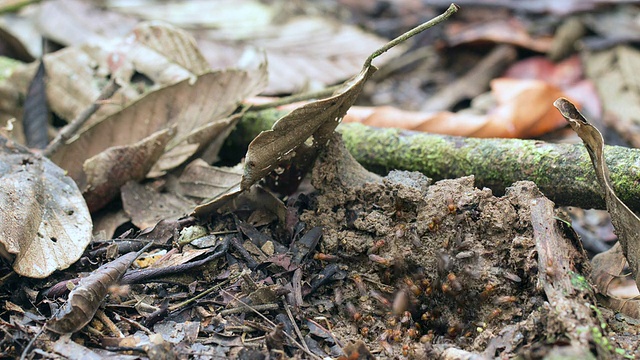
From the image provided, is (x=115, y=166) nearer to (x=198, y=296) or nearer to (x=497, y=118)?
(x=198, y=296)

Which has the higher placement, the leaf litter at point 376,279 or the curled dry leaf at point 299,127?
the curled dry leaf at point 299,127

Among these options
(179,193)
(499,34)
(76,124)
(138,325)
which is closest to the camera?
(138,325)

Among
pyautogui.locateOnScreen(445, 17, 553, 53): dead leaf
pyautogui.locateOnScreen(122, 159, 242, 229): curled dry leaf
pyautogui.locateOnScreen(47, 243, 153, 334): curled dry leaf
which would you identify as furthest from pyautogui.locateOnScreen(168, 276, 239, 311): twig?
pyautogui.locateOnScreen(445, 17, 553, 53): dead leaf

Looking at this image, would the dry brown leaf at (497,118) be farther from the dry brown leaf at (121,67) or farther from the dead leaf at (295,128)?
the dead leaf at (295,128)

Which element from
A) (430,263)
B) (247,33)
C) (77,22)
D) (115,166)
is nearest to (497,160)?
(430,263)

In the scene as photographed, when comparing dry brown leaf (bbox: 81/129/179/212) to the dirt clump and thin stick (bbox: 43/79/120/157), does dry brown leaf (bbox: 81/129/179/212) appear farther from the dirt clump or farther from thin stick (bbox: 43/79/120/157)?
the dirt clump

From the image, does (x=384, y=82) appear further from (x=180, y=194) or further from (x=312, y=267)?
(x=312, y=267)

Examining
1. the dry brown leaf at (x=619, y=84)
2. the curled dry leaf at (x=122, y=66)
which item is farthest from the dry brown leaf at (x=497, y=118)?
the curled dry leaf at (x=122, y=66)

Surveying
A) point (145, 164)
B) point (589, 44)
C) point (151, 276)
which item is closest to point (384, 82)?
point (589, 44)
